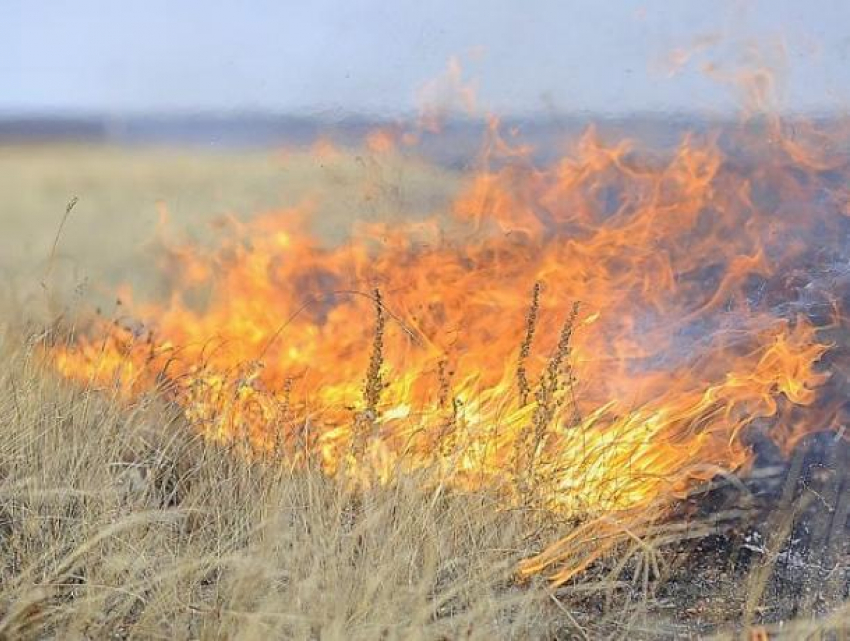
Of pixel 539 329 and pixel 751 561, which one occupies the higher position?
pixel 539 329

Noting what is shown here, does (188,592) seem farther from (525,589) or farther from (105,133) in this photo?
(105,133)

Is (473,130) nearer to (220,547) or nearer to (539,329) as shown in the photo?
(539,329)

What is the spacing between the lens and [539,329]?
4078 mm

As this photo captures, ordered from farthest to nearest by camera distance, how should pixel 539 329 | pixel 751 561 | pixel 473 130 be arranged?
pixel 473 130 → pixel 539 329 → pixel 751 561

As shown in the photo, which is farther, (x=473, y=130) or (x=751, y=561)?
(x=473, y=130)

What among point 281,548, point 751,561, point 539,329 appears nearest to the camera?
point 281,548

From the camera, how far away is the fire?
3297mm

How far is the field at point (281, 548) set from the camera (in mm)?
2320

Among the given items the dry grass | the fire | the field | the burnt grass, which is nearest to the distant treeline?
the fire

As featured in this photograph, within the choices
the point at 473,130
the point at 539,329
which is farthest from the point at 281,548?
the point at 473,130

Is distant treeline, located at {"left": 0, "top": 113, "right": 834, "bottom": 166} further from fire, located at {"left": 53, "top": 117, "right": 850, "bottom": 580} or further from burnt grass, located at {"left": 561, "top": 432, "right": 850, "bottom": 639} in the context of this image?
burnt grass, located at {"left": 561, "top": 432, "right": 850, "bottom": 639}

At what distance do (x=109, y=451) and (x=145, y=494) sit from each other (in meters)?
0.27

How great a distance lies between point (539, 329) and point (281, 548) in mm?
1753

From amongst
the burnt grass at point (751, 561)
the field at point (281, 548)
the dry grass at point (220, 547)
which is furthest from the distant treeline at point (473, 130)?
the dry grass at point (220, 547)
